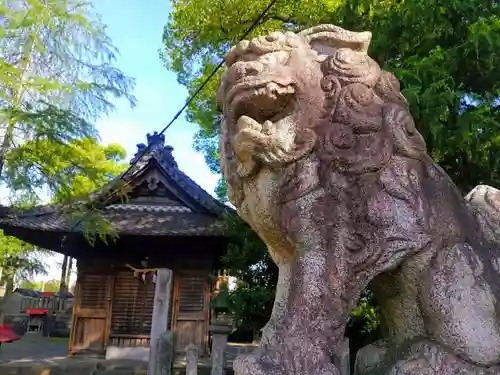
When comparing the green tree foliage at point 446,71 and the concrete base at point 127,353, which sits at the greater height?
the green tree foliage at point 446,71

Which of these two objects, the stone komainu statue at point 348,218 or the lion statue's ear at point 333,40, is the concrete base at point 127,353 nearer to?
the stone komainu statue at point 348,218

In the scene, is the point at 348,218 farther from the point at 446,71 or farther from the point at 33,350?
the point at 33,350

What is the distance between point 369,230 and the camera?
159 centimetres

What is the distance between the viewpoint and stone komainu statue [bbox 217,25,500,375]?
1498mm

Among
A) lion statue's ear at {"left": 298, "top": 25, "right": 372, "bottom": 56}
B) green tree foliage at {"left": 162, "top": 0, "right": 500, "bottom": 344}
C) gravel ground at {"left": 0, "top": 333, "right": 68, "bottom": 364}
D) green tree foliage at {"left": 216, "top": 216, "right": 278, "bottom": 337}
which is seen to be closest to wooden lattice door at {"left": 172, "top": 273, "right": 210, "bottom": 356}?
gravel ground at {"left": 0, "top": 333, "right": 68, "bottom": 364}

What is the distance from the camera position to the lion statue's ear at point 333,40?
181 cm

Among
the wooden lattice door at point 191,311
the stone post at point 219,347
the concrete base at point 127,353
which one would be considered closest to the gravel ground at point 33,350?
the concrete base at point 127,353

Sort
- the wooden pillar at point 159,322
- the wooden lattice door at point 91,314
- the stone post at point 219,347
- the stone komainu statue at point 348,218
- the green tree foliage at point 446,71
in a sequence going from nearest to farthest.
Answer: the stone komainu statue at point 348,218 < the green tree foliage at point 446,71 < the stone post at point 219,347 < the wooden pillar at point 159,322 < the wooden lattice door at point 91,314

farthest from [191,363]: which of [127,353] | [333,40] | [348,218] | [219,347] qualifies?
[127,353]

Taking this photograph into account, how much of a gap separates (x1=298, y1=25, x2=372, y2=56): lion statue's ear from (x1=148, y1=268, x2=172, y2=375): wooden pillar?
4996mm

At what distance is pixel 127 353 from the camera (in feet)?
34.6

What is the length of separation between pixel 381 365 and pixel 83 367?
948 cm

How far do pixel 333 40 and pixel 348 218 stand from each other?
67 centimetres

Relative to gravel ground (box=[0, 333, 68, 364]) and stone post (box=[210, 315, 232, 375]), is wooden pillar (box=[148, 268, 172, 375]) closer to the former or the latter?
stone post (box=[210, 315, 232, 375])
